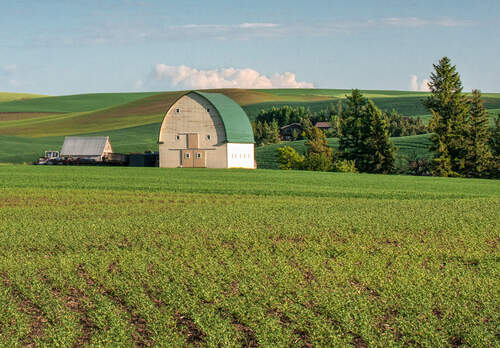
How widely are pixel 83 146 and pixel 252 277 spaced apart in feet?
192

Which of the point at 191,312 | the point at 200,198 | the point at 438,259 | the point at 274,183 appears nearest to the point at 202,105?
the point at 274,183

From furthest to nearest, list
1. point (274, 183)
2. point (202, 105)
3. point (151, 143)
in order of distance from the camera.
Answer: point (151, 143)
point (202, 105)
point (274, 183)

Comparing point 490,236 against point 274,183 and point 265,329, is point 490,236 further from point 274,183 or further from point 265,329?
point 274,183

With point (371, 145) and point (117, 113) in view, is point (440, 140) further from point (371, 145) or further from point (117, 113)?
point (117, 113)

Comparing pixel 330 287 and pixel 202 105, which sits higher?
pixel 202 105

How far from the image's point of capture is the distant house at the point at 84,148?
67.0m

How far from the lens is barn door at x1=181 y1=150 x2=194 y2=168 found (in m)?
56.2

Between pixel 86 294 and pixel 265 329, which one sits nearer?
pixel 265 329

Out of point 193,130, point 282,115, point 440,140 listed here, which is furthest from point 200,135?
point 282,115

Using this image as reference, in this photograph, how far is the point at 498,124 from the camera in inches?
2282

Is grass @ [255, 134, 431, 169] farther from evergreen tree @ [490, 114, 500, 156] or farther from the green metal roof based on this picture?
the green metal roof

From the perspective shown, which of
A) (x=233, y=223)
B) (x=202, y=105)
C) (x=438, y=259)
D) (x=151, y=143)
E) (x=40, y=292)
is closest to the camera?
(x=40, y=292)

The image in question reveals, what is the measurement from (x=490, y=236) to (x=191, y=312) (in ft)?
34.8

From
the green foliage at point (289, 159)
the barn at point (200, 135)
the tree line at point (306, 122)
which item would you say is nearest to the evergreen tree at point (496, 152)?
the green foliage at point (289, 159)
